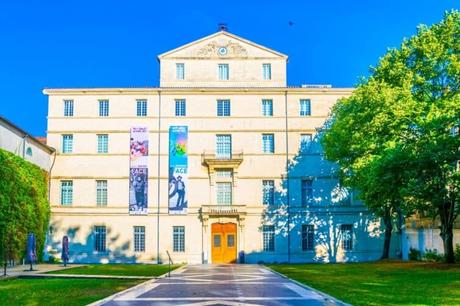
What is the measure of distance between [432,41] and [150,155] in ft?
74.4

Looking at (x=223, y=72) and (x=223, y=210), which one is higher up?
(x=223, y=72)

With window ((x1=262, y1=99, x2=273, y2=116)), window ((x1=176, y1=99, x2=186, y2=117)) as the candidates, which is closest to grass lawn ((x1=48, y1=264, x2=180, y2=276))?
window ((x1=176, y1=99, x2=186, y2=117))

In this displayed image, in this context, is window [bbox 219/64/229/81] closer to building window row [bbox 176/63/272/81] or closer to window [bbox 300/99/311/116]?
building window row [bbox 176/63/272/81]

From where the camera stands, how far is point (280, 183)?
46.4 m

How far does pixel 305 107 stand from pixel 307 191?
667 centimetres

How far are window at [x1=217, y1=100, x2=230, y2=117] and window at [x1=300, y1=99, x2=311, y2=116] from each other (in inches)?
229

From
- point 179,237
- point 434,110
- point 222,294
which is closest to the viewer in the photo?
point 222,294

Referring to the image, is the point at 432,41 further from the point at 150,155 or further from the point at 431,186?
the point at 150,155

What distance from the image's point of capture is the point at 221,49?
47.4 m

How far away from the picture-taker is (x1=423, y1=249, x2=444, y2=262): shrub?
1470 inches

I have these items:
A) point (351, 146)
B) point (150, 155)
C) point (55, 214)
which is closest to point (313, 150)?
point (351, 146)

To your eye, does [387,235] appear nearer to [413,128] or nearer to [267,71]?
[413,128]

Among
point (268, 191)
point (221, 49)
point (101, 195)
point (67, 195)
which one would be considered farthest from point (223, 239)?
point (221, 49)

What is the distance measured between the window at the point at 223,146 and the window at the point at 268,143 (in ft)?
8.80
